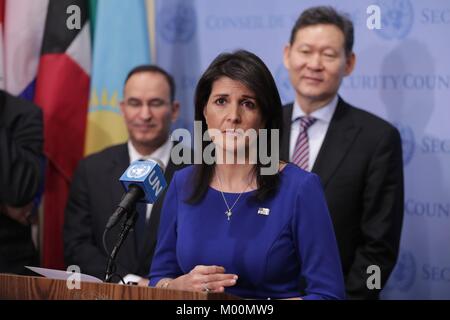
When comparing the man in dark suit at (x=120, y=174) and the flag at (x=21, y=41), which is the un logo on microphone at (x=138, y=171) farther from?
the flag at (x=21, y=41)

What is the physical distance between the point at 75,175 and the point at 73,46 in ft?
3.02

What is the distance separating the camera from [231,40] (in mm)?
4742

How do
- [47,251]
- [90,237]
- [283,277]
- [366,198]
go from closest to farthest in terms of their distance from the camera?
[283,277] < [366,198] < [90,237] < [47,251]

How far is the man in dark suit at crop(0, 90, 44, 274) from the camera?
395 centimetres

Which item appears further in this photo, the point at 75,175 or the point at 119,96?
the point at 119,96

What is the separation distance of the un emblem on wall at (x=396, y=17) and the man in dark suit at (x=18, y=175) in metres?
2.03

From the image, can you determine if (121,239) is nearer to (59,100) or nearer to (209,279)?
(209,279)

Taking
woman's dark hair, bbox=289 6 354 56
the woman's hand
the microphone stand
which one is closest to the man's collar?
woman's dark hair, bbox=289 6 354 56

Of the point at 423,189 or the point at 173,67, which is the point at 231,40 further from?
the point at 423,189

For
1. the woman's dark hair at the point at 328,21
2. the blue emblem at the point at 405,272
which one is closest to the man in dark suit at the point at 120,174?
the woman's dark hair at the point at 328,21

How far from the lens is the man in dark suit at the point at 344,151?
3643mm

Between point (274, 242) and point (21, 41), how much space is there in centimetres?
275

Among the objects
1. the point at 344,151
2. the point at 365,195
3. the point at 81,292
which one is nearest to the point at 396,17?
the point at 344,151

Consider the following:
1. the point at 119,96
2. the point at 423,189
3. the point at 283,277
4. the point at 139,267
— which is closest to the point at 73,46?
the point at 119,96
